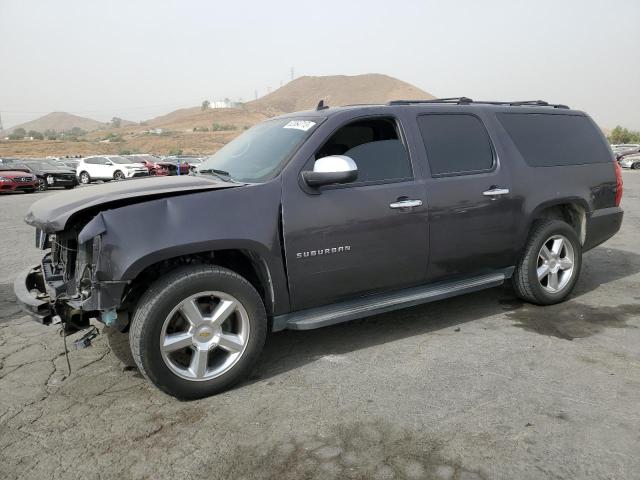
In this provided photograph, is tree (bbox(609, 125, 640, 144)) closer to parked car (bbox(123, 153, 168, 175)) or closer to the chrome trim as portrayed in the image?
parked car (bbox(123, 153, 168, 175))

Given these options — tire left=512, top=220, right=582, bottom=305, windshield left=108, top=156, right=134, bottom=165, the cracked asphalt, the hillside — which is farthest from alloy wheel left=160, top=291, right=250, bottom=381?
windshield left=108, top=156, right=134, bottom=165

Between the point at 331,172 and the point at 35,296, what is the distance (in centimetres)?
214

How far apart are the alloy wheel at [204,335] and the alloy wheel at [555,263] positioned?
2954 mm

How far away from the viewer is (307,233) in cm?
350

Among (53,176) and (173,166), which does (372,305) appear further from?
(53,176)

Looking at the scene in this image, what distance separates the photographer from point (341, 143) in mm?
3846

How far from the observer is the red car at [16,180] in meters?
20.4

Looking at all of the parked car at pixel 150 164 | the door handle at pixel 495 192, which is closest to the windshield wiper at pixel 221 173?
the door handle at pixel 495 192

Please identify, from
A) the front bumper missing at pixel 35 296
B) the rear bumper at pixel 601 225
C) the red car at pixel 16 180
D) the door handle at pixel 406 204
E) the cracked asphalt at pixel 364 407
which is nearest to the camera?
the cracked asphalt at pixel 364 407

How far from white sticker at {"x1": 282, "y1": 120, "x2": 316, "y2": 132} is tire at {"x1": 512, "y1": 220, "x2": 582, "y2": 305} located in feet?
7.68

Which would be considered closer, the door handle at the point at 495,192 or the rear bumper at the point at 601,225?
the door handle at the point at 495,192

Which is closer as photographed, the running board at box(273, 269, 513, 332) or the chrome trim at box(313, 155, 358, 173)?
the chrome trim at box(313, 155, 358, 173)

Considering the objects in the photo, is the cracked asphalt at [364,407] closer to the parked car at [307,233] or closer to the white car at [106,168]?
the parked car at [307,233]

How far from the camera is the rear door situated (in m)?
4.10
